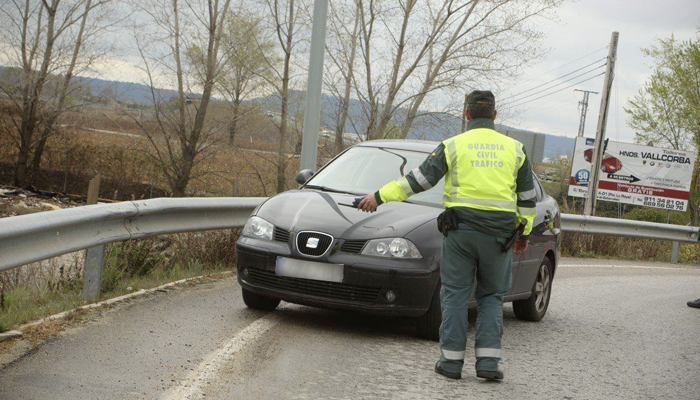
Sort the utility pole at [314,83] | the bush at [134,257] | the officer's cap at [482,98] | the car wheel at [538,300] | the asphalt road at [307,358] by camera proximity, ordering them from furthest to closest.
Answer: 1. the utility pole at [314,83]
2. the bush at [134,257]
3. the car wheel at [538,300]
4. the officer's cap at [482,98]
5. the asphalt road at [307,358]

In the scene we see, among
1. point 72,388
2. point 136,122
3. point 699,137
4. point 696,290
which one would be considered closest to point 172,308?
point 72,388

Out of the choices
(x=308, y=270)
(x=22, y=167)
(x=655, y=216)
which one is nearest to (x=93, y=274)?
(x=308, y=270)

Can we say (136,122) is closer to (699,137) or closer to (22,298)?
(22,298)

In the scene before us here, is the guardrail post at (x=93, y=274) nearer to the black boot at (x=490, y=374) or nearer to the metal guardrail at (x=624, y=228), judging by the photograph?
the black boot at (x=490, y=374)

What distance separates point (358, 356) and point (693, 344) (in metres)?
3.47

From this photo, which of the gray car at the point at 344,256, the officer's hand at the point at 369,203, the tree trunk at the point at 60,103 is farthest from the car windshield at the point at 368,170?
the tree trunk at the point at 60,103

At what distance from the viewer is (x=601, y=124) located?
28.3 meters

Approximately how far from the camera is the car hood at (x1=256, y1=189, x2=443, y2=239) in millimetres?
6383

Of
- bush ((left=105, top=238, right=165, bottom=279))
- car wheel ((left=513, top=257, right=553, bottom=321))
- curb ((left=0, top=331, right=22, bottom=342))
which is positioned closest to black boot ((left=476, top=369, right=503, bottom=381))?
car wheel ((left=513, top=257, right=553, bottom=321))

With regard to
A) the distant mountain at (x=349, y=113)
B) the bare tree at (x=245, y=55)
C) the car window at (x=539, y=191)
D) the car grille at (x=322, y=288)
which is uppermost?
the bare tree at (x=245, y=55)

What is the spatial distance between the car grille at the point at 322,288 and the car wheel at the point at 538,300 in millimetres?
2296

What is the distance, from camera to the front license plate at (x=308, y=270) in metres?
6.29

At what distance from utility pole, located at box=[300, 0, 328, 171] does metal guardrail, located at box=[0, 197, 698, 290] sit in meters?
2.43

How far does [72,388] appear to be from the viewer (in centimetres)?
447
